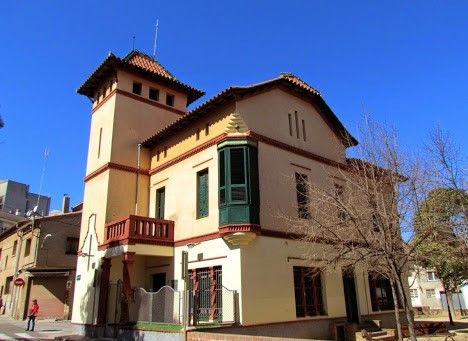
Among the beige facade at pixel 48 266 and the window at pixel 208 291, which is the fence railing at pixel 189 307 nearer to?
A: the window at pixel 208 291

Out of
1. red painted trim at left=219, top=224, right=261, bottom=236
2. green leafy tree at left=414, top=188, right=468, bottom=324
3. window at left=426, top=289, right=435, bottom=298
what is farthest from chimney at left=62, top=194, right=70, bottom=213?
window at left=426, top=289, right=435, bottom=298

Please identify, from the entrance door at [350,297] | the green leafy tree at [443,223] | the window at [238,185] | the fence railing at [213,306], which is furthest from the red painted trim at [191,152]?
the entrance door at [350,297]

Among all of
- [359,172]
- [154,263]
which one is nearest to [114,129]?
[154,263]

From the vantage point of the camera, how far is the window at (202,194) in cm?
1733

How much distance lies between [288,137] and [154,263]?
27.5 ft

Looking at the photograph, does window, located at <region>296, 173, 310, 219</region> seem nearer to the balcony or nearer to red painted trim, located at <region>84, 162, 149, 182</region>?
the balcony

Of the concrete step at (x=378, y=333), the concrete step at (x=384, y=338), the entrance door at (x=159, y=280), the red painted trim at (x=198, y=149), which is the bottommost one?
the concrete step at (x=384, y=338)

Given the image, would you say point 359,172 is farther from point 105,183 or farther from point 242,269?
point 105,183

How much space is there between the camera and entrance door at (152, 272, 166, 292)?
729 inches

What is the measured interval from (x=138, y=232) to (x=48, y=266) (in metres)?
14.9

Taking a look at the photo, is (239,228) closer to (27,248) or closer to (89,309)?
(89,309)

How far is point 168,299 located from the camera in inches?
557

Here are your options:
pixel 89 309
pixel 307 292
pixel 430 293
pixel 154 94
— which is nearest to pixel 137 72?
pixel 154 94

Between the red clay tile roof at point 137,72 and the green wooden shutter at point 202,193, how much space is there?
7.67 meters
